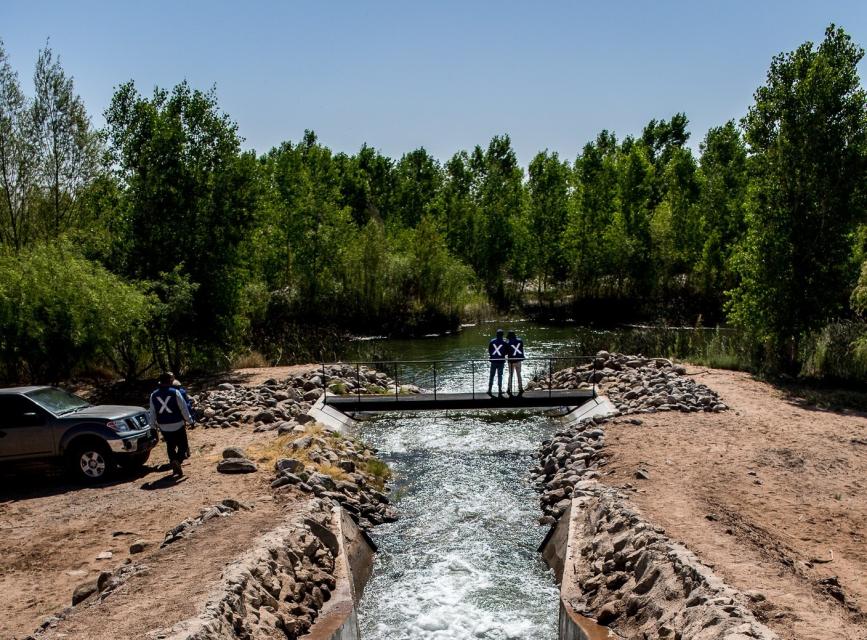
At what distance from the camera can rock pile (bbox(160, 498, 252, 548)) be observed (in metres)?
10.5

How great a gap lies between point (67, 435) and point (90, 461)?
0.69 metres

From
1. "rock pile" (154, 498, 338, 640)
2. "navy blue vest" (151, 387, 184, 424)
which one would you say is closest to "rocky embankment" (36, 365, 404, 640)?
"rock pile" (154, 498, 338, 640)

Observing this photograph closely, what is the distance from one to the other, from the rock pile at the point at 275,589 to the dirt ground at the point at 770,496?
16.7ft

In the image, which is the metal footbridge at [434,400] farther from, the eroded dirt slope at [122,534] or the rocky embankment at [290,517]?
the eroded dirt slope at [122,534]

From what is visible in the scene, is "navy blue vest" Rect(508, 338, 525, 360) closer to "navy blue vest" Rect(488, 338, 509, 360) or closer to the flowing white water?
"navy blue vest" Rect(488, 338, 509, 360)

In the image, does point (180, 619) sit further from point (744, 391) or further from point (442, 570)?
point (744, 391)

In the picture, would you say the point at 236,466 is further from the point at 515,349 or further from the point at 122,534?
the point at 515,349

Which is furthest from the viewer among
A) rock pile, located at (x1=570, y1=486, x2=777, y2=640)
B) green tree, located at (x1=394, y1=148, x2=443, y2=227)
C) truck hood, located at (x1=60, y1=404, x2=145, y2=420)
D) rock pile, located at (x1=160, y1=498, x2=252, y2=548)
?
green tree, located at (x1=394, y1=148, x2=443, y2=227)

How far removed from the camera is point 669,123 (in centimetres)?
8706

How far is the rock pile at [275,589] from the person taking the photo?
292 inches

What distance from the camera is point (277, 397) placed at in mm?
20938

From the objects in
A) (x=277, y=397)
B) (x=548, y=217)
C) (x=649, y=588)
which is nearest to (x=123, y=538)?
(x=649, y=588)

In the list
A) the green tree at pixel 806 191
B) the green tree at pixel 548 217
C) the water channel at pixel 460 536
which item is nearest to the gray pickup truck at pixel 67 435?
the water channel at pixel 460 536

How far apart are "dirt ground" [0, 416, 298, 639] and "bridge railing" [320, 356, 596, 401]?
7.55 meters
